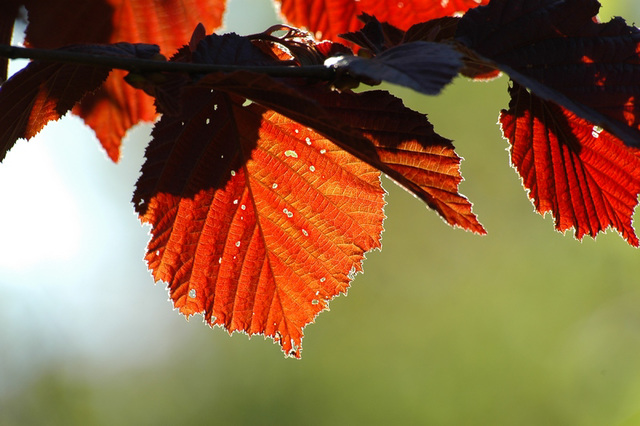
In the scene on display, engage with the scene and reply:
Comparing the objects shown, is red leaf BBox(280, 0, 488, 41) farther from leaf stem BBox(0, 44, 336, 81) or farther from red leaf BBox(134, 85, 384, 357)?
leaf stem BBox(0, 44, 336, 81)

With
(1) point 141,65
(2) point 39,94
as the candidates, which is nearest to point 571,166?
(1) point 141,65

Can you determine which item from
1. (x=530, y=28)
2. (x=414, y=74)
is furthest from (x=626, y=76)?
(x=414, y=74)

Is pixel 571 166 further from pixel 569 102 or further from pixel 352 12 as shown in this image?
pixel 352 12

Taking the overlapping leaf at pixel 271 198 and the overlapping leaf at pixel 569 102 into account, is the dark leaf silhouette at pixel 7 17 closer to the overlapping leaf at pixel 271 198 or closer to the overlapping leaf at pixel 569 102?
the overlapping leaf at pixel 271 198

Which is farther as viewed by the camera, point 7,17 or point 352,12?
point 352,12

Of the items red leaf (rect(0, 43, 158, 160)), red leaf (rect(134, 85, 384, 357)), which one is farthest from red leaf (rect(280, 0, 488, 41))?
red leaf (rect(0, 43, 158, 160))
